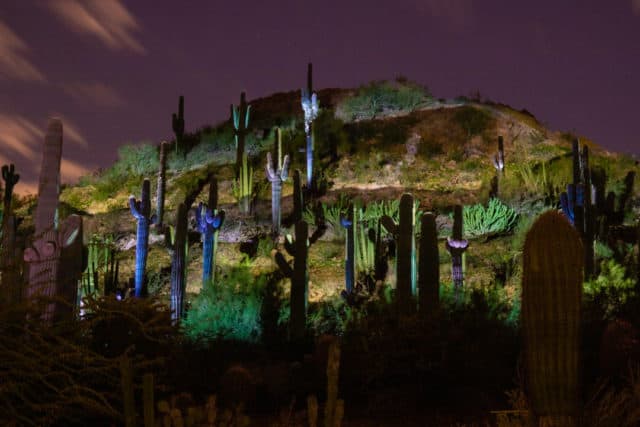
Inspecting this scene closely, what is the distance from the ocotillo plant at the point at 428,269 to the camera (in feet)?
31.8

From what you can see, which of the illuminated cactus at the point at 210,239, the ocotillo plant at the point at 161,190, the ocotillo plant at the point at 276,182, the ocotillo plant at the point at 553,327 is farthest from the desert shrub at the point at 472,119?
the ocotillo plant at the point at 553,327

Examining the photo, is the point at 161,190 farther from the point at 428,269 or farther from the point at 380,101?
the point at 380,101

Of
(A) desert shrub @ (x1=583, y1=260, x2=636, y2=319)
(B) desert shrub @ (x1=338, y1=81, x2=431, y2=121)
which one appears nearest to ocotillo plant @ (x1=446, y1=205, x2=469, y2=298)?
(A) desert shrub @ (x1=583, y1=260, x2=636, y2=319)

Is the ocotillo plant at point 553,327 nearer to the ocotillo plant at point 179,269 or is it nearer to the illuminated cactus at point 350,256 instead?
the ocotillo plant at point 179,269

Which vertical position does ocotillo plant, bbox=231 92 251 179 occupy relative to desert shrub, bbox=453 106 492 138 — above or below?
below

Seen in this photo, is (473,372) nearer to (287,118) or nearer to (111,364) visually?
(111,364)

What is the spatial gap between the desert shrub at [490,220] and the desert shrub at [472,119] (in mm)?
9752

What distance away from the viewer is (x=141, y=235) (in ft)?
50.9

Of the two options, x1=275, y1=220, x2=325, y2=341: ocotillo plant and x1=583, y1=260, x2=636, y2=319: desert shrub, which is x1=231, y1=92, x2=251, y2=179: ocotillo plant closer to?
x1=275, y1=220, x2=325, y2=341: ocotillo plant

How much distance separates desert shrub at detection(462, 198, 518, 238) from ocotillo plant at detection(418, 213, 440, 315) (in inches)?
383

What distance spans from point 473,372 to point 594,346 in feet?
7.35

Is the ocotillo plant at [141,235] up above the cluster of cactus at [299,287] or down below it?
above

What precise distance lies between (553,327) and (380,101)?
1145 inches

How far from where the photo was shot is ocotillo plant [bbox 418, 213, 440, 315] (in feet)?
31.8
